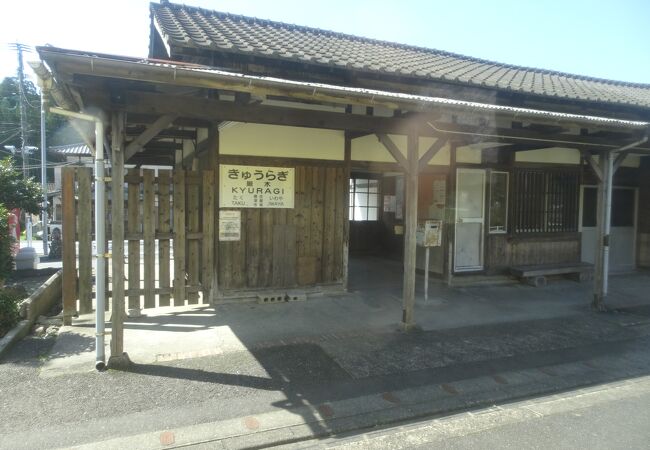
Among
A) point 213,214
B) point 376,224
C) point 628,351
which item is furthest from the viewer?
point 376,224

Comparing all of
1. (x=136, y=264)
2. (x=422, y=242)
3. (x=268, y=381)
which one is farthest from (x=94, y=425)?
(x=422, y=242)

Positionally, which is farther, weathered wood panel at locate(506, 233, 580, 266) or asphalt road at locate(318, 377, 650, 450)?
weathered wood panel at locate(506, 233, 580, 266)

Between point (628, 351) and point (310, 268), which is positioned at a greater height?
point (310, 268)

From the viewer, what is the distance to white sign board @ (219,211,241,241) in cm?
657

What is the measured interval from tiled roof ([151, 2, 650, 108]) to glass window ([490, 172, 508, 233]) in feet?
5.64

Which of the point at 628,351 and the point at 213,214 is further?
the point at 213,214

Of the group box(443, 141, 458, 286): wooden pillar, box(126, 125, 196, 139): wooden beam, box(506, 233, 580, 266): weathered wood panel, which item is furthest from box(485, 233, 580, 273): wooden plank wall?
box(126, 125, 196, 139): wooden beam

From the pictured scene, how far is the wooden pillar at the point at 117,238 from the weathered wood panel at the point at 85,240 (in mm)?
1316

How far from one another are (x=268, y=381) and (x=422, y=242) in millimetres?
4109

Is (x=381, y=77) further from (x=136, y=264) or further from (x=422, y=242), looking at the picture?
(x=136, y=264)

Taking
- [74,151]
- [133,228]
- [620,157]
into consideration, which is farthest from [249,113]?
[74,151]

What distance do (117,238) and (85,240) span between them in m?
1.43

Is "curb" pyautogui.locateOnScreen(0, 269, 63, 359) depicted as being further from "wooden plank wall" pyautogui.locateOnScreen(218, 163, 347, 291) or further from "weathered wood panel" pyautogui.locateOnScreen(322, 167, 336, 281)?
"weathered wood panel" pyautogui.locateOnScreen(322, 167, 336, 281)

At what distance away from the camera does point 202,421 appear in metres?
3.39
